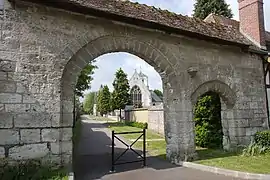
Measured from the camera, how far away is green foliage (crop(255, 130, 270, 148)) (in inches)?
357

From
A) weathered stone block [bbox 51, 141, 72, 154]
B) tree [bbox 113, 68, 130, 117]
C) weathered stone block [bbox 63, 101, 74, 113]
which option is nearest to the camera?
weathered stone block [bbox 51, 141, 72, 154]

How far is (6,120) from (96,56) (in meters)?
2.90

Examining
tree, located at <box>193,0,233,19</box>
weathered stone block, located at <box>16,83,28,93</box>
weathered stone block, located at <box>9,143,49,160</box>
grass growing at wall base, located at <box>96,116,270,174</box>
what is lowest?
grass growing at wall base, located at <box>96,116,270,174</box>

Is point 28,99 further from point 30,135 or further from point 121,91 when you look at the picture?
point 121,91

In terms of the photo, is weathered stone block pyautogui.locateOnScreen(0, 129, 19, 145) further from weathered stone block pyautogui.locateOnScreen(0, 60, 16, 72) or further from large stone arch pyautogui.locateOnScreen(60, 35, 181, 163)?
weathered stone block pyautogui.locateOnScreen(0, 60, 16, 72)

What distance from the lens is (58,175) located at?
18.4 ft

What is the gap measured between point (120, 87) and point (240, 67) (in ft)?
85.5

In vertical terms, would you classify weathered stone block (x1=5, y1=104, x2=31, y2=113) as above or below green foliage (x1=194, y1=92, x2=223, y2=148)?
above

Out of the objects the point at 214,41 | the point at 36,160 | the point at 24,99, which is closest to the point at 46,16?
the point at 24,99

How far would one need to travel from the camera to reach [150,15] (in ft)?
27.1

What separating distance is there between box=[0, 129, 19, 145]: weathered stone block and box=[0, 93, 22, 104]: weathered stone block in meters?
0.71

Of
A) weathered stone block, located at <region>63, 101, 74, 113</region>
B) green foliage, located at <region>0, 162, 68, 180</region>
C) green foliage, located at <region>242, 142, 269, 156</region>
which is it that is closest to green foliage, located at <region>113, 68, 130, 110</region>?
green foliage, located at <region>242, 142, 269, 156</region>

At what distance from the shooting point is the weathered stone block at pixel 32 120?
591 centimetres

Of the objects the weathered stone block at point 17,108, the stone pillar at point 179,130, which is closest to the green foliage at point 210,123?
the stone pillar at point 179,130
